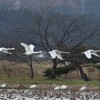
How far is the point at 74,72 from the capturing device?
31.6m

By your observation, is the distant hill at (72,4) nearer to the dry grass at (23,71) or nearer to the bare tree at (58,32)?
the dry grass at (23,71)

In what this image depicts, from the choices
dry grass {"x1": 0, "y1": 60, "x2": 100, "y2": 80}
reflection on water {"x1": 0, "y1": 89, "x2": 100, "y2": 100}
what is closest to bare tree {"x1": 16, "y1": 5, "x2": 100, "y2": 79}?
dry grass {"x1": 0, "y1": 60, "x2": 100, "y2": 80}

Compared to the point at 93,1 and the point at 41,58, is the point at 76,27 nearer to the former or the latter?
the point at 41,58

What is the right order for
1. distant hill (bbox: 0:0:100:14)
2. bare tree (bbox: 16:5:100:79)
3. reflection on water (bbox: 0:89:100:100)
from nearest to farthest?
reflection on water (bbox: 0:89:100:100), bare tree (bbox: 16:5:100:79), distant hill (bbox: 0:0:100:14)

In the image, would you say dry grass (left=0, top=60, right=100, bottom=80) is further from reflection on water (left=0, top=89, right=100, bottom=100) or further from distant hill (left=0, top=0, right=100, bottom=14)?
distant hill (left=0, top=0, right=100, bottom=14)

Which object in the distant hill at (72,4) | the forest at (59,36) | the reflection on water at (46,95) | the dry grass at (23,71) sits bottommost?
the reflection on water at (46,95)

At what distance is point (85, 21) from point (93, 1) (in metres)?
29.8

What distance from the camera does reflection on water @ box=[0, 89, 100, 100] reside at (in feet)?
58.6

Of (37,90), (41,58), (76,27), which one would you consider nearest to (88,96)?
(37,90)

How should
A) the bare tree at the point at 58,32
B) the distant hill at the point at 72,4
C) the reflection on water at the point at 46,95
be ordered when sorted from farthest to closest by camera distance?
the distant hill at the point at 72,4 → the bare tree at the point at 58,32 → the reflection on water at the point at 46,95

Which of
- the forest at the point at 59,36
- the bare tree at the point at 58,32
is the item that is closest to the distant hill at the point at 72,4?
the forest at the point at 59,36

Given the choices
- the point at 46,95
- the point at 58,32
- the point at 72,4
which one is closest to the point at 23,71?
the point at 58,32

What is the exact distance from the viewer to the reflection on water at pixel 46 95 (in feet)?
58.6

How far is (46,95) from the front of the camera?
1888cm
